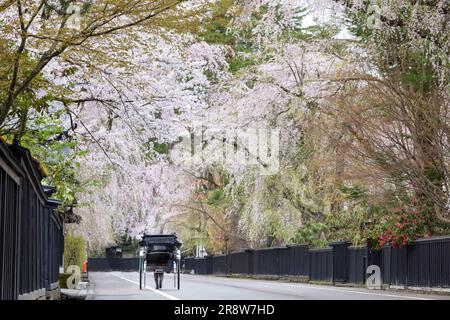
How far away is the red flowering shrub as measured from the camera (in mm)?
29109

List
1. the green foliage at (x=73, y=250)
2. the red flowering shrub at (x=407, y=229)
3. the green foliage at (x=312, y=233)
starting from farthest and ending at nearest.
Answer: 1. the green foliage at (x=312, y=233)
2. the green foliage at (x=73, y=250)
3. the red flowering shrub at (x=407, y=229)

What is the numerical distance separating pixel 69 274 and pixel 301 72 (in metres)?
13.5

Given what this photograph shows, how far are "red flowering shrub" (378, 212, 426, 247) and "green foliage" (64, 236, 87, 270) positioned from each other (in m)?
12.0

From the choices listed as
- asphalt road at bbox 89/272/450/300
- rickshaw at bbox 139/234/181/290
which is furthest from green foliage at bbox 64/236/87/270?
rickshaw at bbox 139/234/181/290

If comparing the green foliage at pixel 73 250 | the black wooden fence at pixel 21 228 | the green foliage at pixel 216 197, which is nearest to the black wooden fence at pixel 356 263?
the green foliage at pixel 216 197

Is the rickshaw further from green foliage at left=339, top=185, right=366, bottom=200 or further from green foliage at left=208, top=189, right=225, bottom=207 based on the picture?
green foliage at left=208, top=189, right=225, bottom=207

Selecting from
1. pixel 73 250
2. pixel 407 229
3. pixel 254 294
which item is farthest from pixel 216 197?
pixel 254 294

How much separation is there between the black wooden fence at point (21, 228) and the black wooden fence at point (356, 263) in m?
12.3

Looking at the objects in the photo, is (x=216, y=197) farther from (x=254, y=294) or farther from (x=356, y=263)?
(x=254, y=294)

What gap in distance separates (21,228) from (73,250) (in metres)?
22.8

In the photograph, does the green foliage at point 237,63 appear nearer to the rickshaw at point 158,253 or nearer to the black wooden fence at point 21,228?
the rickshaw at point 158,253

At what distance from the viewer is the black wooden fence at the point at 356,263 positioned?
26594mm

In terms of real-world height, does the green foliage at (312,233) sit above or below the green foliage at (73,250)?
above
